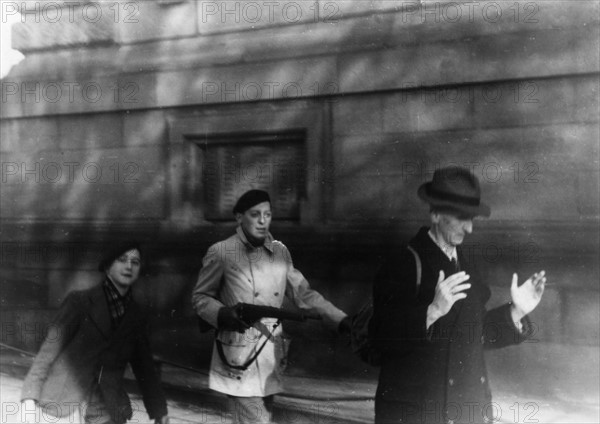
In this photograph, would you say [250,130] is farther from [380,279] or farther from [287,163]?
[380,279]

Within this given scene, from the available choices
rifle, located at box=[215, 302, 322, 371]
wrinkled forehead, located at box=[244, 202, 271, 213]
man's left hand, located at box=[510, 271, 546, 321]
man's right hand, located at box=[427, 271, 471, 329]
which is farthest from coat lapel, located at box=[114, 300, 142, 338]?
man's left hand, located at box=[510, 271, 546, 321]

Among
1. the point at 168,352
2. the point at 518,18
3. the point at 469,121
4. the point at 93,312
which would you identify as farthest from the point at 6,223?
the point at 518,18

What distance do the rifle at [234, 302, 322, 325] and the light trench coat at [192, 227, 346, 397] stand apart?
0.03 metres

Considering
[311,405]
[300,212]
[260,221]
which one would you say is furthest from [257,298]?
[311,405]

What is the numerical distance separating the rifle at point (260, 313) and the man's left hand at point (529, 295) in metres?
1.23

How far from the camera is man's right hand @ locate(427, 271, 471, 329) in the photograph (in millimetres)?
4219

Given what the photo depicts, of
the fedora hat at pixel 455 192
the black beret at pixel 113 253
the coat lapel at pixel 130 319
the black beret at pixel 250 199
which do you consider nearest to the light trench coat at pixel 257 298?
the black beret at pixel 250 199

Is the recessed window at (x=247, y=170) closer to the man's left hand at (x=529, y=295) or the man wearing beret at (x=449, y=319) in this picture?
the man wearing beret at (x=449, y=319)

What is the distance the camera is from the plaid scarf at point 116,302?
4.75m

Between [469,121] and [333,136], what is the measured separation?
2.80 feet

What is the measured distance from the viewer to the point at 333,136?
4422 mm

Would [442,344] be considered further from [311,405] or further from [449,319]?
[311,405]

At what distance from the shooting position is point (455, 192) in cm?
424

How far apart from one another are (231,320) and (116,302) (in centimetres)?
88
